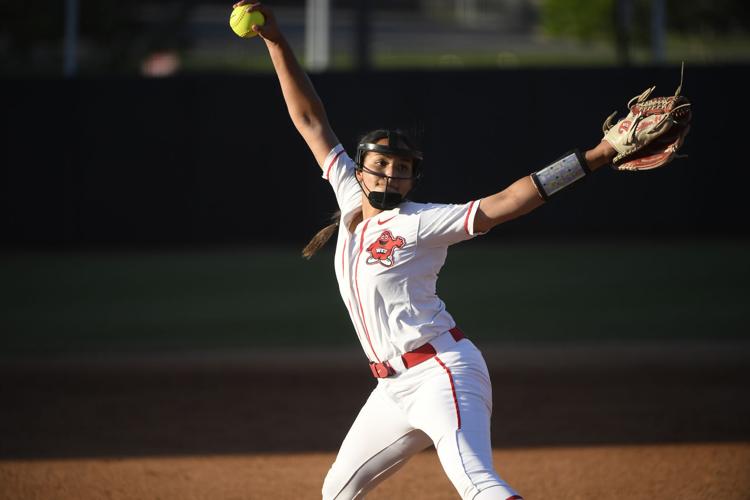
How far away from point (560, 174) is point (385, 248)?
0.67 metres

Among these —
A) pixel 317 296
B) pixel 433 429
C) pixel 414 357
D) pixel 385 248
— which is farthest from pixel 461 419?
pixel 317 296

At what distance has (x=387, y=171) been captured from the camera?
11.9 ft

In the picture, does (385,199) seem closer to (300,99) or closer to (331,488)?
(300,99)

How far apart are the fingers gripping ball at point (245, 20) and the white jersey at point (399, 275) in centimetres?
104

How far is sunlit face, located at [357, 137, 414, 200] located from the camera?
11.9 feet

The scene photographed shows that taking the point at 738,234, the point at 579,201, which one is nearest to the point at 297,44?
the point at 579,201

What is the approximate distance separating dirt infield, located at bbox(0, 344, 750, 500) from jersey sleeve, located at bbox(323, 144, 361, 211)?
186 cm

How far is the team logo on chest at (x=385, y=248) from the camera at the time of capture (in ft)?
11.6

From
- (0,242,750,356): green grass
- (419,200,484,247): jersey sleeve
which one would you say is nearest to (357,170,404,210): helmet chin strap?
(419,200,484,247): jersey sleeve

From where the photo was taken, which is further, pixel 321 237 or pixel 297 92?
pixel 297 92

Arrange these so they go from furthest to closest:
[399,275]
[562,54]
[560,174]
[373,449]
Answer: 1. [562,54]
2. [373,449]
3. [399,275]
4. [560,174]

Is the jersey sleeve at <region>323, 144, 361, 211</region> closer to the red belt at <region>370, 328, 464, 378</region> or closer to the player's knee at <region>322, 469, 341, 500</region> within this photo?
the red belt at <region>370, 328, 464, 378</region>

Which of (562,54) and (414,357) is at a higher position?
(414,357)

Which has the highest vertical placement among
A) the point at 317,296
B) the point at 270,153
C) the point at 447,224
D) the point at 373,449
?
the point at 447,224
